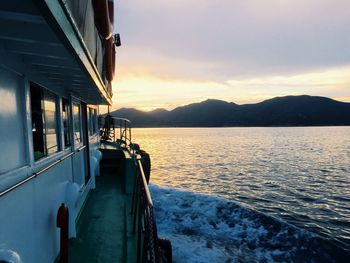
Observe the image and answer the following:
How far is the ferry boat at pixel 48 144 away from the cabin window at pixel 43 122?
0.04 feet

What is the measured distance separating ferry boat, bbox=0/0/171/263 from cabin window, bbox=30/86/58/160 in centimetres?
1

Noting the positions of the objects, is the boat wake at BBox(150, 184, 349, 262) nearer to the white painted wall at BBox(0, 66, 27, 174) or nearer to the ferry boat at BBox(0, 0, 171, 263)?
the ferry boat at BBox(0, 0, 171, 263)

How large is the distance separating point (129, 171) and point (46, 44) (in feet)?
21.2

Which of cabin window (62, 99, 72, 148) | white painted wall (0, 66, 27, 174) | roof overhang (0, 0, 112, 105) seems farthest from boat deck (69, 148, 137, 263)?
roof overhang (0, 0, 112, 105)

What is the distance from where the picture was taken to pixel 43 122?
416 cm

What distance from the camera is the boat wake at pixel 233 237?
9.73 m

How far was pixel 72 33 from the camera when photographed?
2303mm

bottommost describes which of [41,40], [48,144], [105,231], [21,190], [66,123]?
[105,231]

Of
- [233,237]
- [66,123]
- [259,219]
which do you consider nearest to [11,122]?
[66,123]

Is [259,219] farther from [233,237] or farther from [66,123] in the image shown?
[66,123]

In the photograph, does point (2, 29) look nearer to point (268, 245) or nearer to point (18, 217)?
point (18, 217)

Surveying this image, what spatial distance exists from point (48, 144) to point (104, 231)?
92.0 inches

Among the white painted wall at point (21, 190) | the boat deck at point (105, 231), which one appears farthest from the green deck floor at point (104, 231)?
the white painted wall at point (21, 190)

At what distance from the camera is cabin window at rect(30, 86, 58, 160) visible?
12.5ft
